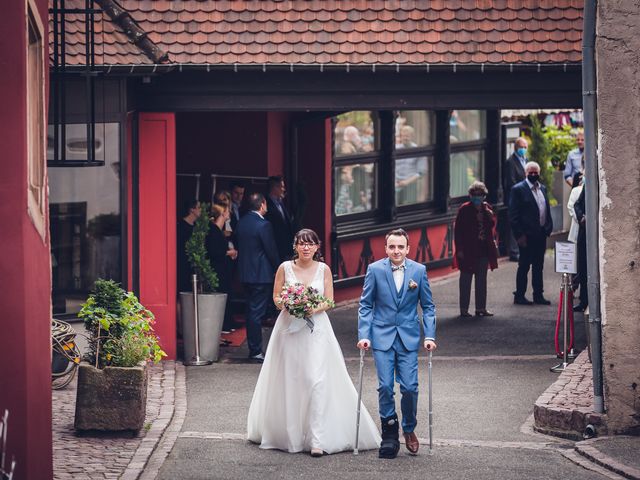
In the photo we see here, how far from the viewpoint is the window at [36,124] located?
28.5 feet

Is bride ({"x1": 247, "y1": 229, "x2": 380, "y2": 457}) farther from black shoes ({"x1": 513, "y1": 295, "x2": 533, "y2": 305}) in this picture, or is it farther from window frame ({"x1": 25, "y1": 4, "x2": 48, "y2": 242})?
black shoes ({"x1": 513, "y1": 295, "x2": 533, "y2": 305})

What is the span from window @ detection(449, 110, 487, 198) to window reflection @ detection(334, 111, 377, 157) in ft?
9.44

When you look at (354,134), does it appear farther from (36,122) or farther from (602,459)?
(36,122)

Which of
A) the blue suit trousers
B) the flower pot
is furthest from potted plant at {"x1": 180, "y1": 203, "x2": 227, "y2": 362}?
the blue suit trousers

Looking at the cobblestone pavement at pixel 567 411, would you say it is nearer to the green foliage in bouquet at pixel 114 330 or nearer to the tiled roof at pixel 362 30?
the green foliage in bouquet at pixel 114 330

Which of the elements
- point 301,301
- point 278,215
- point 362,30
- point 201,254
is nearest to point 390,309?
point 301,301

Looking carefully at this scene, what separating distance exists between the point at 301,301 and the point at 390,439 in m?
1.39

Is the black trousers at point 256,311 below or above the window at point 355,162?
below

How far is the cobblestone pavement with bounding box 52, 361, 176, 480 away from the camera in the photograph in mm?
10406

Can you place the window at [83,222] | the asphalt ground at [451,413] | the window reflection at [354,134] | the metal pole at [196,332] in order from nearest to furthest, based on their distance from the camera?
1. the asphalt ground at [451,413]
2. the window at [83,222]
3. the metal pole at [196,332]
4. the window reflection at [354,134]

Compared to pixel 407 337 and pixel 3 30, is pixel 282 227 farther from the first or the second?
pixel 3 30

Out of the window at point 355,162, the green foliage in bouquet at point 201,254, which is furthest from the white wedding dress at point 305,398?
the window at point 355,162

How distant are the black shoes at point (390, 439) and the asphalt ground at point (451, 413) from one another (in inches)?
3.6

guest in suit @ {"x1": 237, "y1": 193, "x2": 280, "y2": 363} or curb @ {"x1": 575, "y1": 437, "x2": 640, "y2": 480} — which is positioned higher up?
guest in suit @ {"x1": 237, "y1": 193, "x2": 280, "y2": 363}
